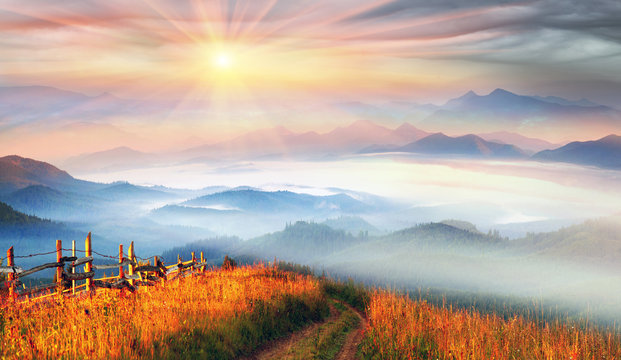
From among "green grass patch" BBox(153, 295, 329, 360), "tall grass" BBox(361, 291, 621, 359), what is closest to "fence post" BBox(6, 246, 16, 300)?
"green grass patch" BBox(153, 295, 329, 360)

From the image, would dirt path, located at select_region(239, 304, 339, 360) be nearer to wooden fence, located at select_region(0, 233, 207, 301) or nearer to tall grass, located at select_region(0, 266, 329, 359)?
tall grass, located at select_region(0, 266, 329, 359)

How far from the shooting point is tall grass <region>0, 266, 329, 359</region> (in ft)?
38.8

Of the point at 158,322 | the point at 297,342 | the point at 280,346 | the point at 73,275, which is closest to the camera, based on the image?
the point at 158,322

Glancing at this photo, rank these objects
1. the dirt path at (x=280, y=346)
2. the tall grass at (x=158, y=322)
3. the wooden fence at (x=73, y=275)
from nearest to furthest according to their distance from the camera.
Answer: the tall grass at (x=158, y=322) → the dirt path at (x=280, y=346) → the wooden fence at (x=73, y=275)

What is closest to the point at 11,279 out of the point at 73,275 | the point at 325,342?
the point at 73,275

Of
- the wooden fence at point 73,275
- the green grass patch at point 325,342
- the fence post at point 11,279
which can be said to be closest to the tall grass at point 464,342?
the green grass patch at point 325,342

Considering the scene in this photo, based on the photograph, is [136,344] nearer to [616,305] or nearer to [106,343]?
[106,343]

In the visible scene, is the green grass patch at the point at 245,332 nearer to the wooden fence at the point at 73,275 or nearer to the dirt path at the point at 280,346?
the dirt path at the point at 280,346

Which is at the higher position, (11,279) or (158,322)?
(11,279)

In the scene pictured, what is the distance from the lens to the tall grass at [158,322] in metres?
11.8

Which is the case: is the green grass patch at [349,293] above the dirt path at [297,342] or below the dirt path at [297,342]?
below

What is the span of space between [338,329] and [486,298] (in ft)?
646

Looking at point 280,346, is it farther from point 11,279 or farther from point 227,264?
point 227,264

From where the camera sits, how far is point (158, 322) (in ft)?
45.5
